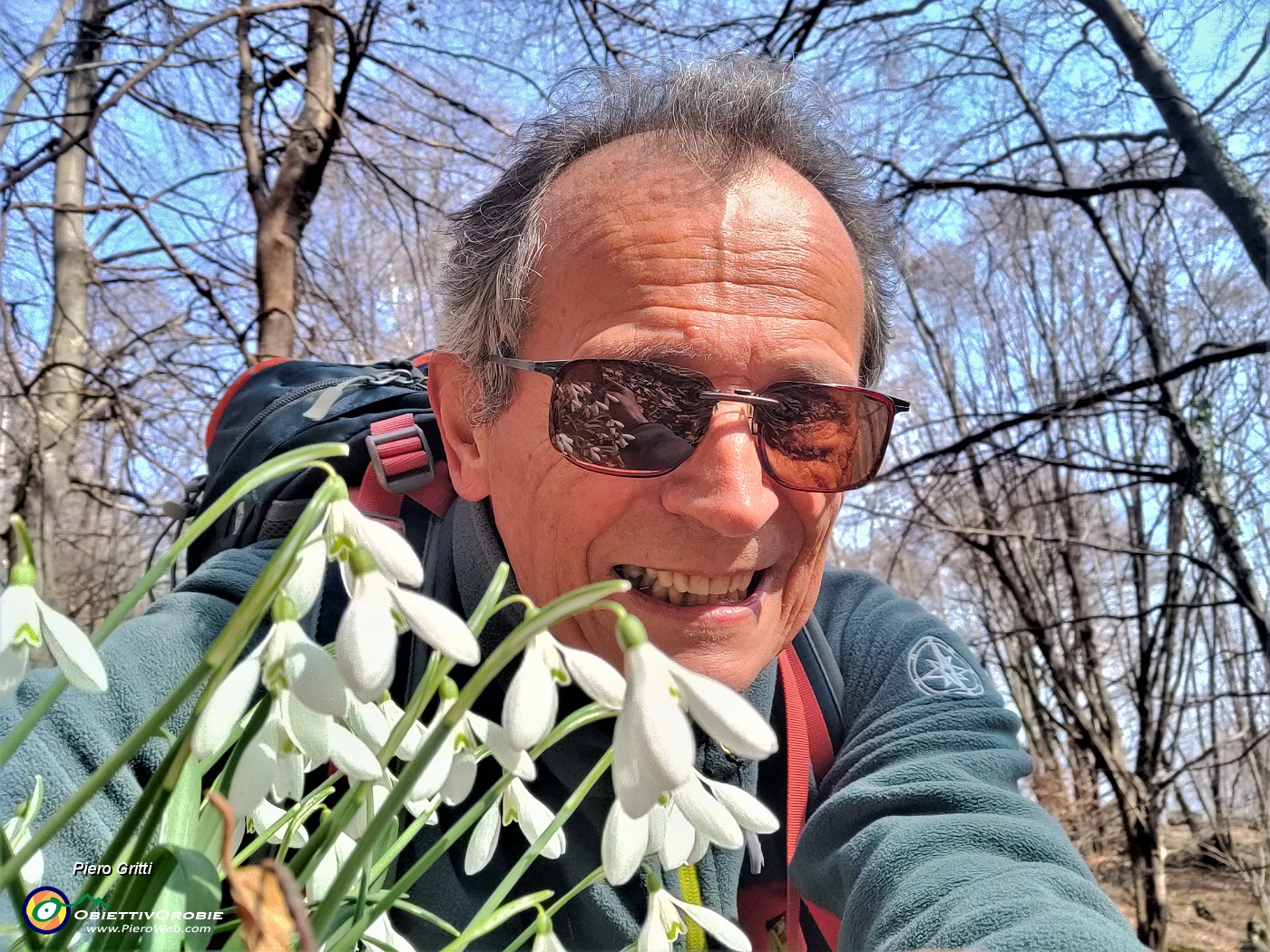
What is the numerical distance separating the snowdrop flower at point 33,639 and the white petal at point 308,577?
7 cm

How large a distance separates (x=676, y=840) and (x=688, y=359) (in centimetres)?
47

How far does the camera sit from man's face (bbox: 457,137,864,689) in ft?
2.55

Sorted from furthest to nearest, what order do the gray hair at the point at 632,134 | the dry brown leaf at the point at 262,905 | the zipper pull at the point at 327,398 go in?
the zipper pull at the point at 327,398
the gray hair at the point at 632,134
the dry brown leaf at the point at 262,905

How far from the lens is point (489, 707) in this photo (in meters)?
0.96

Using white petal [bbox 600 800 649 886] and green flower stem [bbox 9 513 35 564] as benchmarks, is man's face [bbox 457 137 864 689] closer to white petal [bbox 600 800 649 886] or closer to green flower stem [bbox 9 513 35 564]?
white petal [bbox 600 800 649 886]

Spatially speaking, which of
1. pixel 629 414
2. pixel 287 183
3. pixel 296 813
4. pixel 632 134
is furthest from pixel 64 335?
Answer: pixel 296 813

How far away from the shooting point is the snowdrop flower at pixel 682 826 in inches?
14.5

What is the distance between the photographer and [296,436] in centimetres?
114

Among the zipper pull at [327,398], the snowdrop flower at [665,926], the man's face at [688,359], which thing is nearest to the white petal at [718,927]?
the snowdrop flower at [665,926]

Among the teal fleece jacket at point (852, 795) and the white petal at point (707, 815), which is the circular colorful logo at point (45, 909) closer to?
the teal fleece jacket at point (852, 795)

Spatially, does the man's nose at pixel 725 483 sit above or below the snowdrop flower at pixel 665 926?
above

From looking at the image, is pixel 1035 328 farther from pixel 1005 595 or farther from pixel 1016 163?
pixel 1005 595

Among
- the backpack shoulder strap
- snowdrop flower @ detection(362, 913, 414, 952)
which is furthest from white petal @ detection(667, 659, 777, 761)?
the backpack shoulder strap

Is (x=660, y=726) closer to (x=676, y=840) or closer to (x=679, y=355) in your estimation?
(x=676, y=840)
